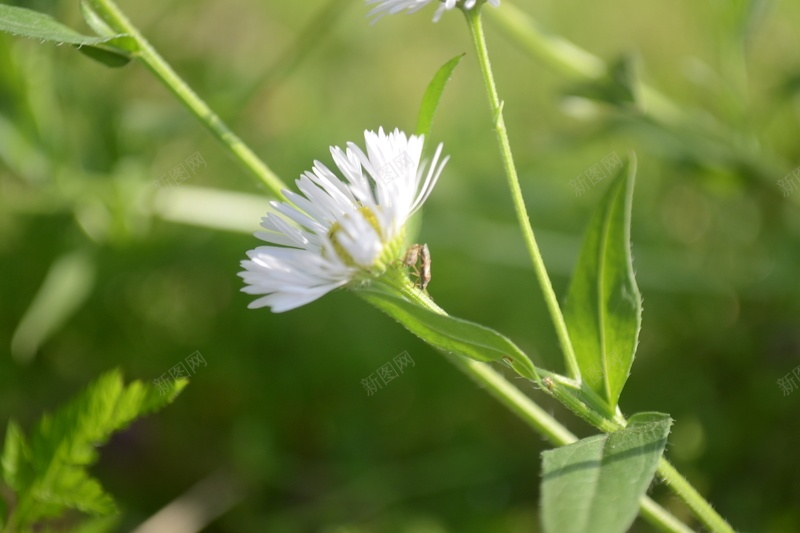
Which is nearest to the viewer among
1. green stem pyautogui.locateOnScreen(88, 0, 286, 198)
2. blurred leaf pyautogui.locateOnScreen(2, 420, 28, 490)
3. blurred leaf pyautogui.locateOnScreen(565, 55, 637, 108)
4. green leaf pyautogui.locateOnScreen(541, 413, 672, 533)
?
green leaf pyautogui.locateOnScreen(541, 413, 672, 533)

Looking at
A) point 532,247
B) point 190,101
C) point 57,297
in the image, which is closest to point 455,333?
point 532,247

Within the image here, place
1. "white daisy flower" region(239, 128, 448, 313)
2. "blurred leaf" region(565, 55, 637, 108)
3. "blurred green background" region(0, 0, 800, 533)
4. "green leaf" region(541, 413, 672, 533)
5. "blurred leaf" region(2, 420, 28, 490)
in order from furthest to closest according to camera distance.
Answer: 1. "blurred green background" region(0, 0, 800, 533)
2. "blurred leaf" region(565, 55, 637, 108)
3. "blurred leaf" region(2, 420, 28, 490)
4. "white daisy flower" region(239, 128, 448, 313)
5. "green leaf" region(541, 413, 672, 533)

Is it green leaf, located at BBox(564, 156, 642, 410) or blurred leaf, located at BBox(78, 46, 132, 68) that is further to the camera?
blurred leaf, located at BBox(78, 46, 132, 68)

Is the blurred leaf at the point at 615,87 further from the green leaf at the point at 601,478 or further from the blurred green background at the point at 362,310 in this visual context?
the green leaf at the point at 601,478

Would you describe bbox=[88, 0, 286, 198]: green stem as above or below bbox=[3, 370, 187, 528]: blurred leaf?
above

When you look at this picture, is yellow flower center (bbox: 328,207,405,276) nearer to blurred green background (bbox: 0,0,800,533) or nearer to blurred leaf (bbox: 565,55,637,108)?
blurred leaf (bbox: 565,55,637,108)

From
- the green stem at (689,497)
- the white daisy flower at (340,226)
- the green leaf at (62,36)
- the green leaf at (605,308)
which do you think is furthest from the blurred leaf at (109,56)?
the green stem at (689,497)

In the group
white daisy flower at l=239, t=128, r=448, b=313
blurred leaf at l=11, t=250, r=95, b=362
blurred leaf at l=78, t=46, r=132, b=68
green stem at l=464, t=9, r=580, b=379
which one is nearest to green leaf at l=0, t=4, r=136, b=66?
blurred leaf at l=78, t=46, r=132, b=68

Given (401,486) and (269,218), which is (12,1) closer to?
(269,218)
